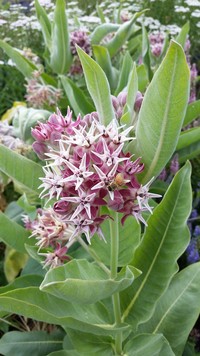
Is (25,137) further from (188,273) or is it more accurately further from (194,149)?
(188,273)

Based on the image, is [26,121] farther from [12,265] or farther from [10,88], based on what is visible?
[10,88]

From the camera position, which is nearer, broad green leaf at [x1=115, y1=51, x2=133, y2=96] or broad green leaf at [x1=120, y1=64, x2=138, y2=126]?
broad green leaf at [x1=120, y1=64, x2=138, y2=126]

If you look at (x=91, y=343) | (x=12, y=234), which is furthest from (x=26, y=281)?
(x=91, y=343)

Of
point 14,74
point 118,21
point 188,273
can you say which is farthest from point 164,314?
point 14,74

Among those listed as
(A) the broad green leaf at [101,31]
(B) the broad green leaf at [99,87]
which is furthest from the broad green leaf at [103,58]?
(B) the broad green leaf at [99,87]

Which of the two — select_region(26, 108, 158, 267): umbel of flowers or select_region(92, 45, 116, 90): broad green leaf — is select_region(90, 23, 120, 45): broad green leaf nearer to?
select_region(92, 45, 116, 90): broad green leaf

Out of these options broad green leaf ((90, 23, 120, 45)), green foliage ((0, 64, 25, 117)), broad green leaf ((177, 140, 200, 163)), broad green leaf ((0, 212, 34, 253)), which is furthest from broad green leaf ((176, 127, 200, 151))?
green foliage ((0, 64, 25, 117))

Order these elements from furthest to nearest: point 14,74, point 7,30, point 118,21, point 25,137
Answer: point 7,30 < point 14,74 < point 118,21 < point 25,137

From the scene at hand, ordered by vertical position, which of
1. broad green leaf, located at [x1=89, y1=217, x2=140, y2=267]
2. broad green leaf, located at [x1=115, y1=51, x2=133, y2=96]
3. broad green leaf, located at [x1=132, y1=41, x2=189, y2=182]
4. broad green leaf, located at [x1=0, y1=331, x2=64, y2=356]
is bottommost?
broad green leaf, located at [x1=0, y1=331, x2=64, y2=356]
